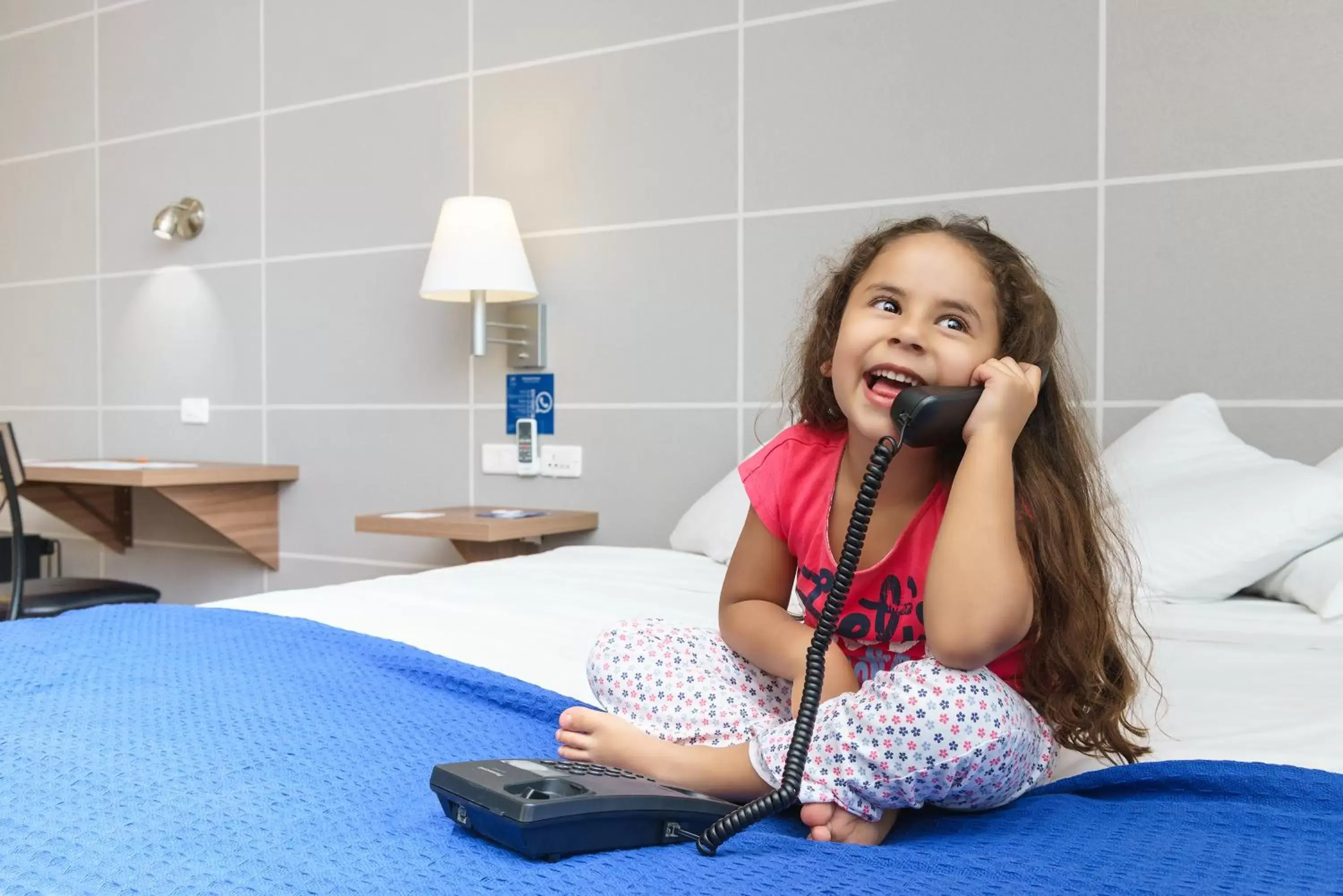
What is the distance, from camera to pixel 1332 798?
0.81 meters

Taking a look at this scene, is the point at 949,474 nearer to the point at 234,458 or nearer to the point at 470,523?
the point at 470,523

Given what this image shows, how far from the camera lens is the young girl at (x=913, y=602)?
83 centimetres

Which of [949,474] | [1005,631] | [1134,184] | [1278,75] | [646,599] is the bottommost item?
[646,599]

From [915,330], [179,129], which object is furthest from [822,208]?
[179,129]

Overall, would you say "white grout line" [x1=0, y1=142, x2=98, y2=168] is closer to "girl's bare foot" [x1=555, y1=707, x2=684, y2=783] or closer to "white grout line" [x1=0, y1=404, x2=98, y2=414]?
"white grout line" [x1=0, y1=404, x2=98, y2=414]

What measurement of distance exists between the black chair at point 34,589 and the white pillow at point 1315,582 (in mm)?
2304

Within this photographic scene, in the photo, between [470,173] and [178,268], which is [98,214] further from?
[470,173]

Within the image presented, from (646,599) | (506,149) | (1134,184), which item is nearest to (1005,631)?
(646,599)

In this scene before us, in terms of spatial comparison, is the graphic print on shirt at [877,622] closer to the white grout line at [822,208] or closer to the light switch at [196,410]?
the white grout line at [822,208]

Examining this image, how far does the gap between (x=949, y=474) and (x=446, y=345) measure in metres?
2.28

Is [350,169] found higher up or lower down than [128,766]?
higher up

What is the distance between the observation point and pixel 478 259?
2.72 meters

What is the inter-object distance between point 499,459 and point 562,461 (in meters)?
0.21

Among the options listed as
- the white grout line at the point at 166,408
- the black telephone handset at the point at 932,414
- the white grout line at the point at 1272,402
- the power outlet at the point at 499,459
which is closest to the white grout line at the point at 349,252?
the white grout line at the point at 166,408
